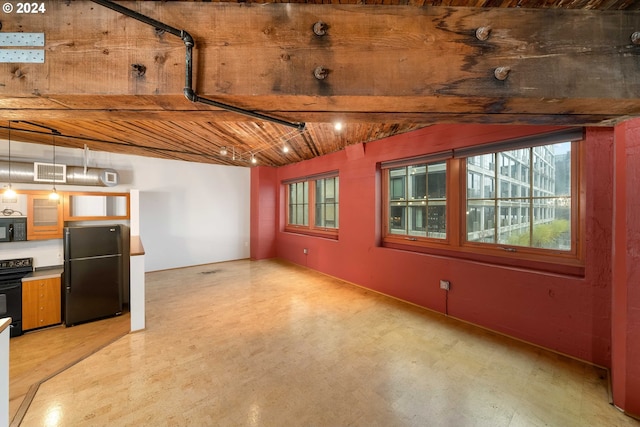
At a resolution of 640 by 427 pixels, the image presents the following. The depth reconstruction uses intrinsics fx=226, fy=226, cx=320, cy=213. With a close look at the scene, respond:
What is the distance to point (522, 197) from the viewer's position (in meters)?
2.50

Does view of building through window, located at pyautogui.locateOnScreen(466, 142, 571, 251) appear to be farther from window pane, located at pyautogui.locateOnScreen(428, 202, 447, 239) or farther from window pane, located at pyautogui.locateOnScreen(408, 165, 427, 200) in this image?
window pane, located at pyautogui.locateOnScreen(408, 165, 427, 200)

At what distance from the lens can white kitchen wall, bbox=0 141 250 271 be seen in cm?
394

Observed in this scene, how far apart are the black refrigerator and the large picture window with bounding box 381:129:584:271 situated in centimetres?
420

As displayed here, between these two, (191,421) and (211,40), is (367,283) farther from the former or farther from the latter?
(211,40)

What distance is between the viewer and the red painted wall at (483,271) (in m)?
1.99

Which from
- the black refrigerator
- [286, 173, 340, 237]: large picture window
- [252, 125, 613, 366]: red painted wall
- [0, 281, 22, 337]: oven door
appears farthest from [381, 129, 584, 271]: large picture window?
[0, 281, 22, 337]: oven door

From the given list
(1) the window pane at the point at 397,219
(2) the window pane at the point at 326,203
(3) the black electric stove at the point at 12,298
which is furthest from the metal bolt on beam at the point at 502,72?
(3) the black electric stove at the point at 12,298

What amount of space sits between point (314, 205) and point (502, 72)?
14.6ft

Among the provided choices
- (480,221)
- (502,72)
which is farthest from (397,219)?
(502,72)

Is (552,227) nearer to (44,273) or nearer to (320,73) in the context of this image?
(320,73)

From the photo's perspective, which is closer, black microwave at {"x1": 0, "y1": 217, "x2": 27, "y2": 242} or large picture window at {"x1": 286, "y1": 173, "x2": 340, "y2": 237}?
black microwave at {"x1": 0, "y1": 217, "x2": 27, "y2": 242}

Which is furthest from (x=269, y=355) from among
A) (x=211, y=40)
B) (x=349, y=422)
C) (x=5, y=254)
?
(x=5, y=254)

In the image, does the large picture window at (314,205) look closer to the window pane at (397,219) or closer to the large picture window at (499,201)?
the window pane at (397,219)

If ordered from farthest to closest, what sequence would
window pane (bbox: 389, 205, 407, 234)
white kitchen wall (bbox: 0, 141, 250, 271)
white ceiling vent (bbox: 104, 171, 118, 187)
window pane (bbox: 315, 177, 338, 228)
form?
window pane (bbox: 315, 177, 338, 228), white kitchen wall (bbox: 0, 141, 250, 271), white ceiling vent (bbox: 104, 171, 118, 187), window pane (bbox: 389, 205, 407, 234)
